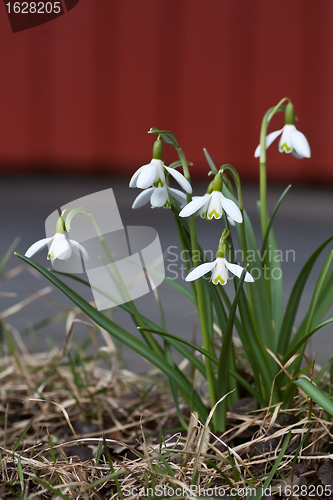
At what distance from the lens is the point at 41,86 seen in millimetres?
3041

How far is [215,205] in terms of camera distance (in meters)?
0.58

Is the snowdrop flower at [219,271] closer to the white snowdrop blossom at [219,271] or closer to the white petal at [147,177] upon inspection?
the white snowdrop blossom at [219,271]

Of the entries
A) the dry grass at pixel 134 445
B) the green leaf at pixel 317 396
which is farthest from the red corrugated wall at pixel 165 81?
the green leaf at pixel 317 396

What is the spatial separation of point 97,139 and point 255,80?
1160 millimetres

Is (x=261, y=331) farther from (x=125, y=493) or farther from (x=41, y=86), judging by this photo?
(x=41, y=86)

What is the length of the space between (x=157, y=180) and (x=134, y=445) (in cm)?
47

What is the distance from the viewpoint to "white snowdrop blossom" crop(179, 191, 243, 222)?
57 cm

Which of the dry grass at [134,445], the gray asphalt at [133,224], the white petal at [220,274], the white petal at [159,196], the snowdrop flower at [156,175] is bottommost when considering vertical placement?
the gray asphalt at [133,224]

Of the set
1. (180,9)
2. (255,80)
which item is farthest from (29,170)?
(255,80)

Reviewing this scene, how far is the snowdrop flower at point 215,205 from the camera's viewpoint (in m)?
0.57

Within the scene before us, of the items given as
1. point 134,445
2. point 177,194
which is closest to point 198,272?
point 177,194

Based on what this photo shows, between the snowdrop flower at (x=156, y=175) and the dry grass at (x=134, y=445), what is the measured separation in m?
0.33

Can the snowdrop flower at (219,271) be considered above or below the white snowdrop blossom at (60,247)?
below

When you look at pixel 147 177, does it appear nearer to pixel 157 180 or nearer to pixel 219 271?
pixel 157 180
